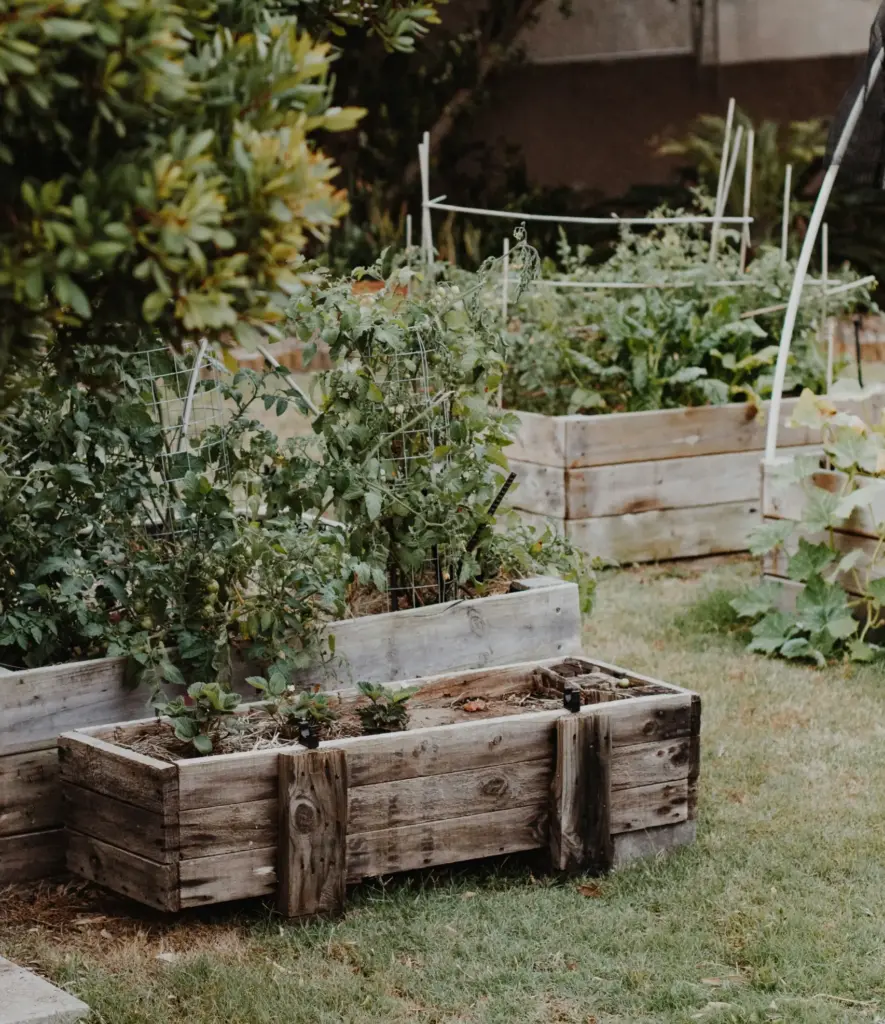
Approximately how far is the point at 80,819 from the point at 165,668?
42 cm

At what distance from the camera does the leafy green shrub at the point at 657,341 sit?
275 inches

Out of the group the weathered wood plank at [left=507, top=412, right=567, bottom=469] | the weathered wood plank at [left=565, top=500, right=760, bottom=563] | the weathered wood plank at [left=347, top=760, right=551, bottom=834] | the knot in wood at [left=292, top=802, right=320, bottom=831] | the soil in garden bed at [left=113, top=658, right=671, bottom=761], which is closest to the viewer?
the knot in wood at [left=292, top=802, right=320, bottom=831]

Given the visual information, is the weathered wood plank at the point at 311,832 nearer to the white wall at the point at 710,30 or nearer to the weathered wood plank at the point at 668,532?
the weathered wood plank at the point at 668,532

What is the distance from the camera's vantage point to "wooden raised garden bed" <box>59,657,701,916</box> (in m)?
3.41

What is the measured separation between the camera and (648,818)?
12.7 ft

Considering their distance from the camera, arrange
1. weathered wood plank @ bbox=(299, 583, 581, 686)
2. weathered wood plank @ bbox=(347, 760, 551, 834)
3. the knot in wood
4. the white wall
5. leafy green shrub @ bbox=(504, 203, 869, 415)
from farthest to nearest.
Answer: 1. the white wall
2. leafy green shrub @ bbox=(504, 203, 869, 415)
3. weathered wood plank @ bbox=(299, 583, 581, 686)
4. weathered wood plank @ bbox=(347, 760, 551, 834)
5. the knot in wood

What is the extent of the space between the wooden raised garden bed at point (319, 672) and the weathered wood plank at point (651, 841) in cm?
72

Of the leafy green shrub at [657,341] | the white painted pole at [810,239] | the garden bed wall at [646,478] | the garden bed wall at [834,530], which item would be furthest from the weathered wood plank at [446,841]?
the leafy green shrub at [657,341]

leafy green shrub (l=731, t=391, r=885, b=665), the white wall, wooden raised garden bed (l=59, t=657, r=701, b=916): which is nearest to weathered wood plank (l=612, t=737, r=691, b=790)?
wooden raised garden bed (l=59, t=657, r=701, b=916)

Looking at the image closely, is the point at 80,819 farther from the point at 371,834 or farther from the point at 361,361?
the point at 361,361

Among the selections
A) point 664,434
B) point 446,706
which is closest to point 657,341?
point 664,434

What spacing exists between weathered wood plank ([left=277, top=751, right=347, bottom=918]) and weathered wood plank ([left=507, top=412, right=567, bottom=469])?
333cm

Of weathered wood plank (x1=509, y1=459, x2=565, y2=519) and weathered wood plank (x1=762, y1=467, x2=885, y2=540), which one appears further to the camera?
weathered wood plank (x1=509, y1=459, x2=565, y2=519)

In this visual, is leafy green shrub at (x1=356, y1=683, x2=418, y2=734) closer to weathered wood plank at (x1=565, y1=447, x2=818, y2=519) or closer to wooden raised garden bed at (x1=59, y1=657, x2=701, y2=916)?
wooden raised garden bed at (x1=59, y1=657, x2=701, y2=916)
